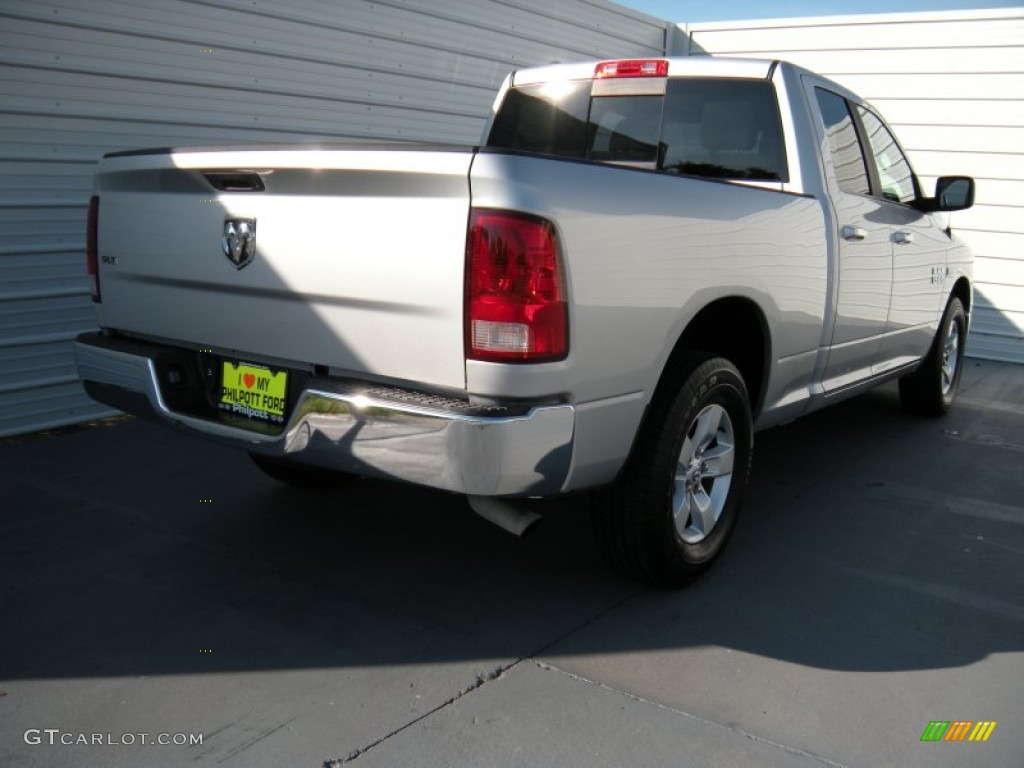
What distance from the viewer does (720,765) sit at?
2.51 metres

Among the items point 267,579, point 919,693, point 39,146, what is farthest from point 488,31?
point 919,693

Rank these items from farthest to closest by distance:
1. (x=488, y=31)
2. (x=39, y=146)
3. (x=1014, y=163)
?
(x=1014, y=163), (x=488, y=31), (x=39, y=146)

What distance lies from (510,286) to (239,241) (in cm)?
95

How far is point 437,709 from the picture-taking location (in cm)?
274

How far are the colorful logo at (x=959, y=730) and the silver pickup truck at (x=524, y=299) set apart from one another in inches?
37.2

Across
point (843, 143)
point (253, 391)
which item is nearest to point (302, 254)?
point (253, 391)

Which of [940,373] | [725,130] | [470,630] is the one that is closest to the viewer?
[470,630]

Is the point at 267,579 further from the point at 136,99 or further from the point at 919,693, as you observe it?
the point at 136,99

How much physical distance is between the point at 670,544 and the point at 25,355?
376 centimetres

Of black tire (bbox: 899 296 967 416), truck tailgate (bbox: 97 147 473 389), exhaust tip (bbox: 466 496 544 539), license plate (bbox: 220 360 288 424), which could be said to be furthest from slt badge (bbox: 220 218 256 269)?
black tire (bbox: 899 296 967 416)

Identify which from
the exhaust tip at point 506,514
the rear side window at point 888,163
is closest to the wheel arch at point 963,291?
the rear side window at point 888,163

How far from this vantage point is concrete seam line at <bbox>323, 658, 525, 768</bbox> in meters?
2.49

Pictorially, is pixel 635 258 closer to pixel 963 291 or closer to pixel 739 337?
pixel 739 337

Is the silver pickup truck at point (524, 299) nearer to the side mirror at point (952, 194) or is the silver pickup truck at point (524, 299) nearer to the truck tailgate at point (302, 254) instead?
the truck tailgate at point (302, 254)
